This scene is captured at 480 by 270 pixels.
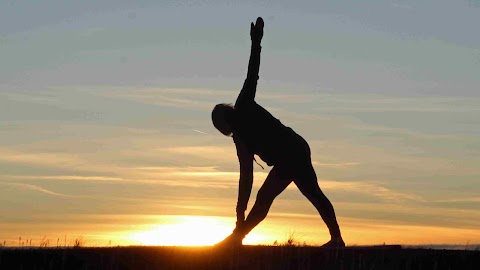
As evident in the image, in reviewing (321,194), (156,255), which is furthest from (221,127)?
(156,255)

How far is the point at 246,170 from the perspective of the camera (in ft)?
51.1

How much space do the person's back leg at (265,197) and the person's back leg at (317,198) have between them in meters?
0.22

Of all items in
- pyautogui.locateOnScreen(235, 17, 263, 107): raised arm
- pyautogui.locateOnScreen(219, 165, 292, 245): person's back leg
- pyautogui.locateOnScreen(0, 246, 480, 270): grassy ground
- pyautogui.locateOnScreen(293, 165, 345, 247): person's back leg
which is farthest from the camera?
pyautogui.locateOnScreen(293, 165, 345, 247): person's back leg

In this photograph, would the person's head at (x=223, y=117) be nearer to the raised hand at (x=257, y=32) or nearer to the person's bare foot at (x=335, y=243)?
the raised hand at (x=257, y=32)

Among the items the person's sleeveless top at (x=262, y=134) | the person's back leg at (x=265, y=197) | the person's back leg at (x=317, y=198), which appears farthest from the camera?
the person's back leg at (x=317, y=198)

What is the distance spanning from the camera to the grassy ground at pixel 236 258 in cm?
1210

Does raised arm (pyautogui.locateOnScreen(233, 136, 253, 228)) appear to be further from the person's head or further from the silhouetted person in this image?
the person's head

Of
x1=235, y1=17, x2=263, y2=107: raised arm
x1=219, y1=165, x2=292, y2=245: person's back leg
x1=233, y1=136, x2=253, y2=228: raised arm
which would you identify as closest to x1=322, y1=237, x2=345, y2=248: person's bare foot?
x1=219, y1=165, x2=292, y2=245: person's back leg

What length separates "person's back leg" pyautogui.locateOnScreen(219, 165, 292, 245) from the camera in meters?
15.5

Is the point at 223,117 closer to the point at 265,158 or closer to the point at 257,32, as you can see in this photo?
the point at 265,158

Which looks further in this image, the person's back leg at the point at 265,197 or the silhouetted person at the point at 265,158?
the person's back leg at the point at 265,197

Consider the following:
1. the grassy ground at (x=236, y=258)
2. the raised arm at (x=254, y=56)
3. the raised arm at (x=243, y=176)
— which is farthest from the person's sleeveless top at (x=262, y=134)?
the grassy ground at (x=236, y=258)

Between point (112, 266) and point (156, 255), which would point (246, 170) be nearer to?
point (156, 255)

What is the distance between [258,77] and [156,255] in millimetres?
3129
